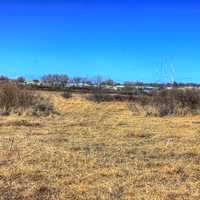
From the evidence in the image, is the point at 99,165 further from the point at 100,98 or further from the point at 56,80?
the point at 56,80

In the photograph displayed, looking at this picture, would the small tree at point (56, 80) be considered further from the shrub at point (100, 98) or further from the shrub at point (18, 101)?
the shrub at point (18, 101)

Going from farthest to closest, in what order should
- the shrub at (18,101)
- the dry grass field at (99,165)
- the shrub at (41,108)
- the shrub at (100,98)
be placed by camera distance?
the shrub at (100,98) → the shrub at (18,101) → the shrub at (41,108) → the dry grass field at (99,165)

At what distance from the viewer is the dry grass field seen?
7016 millimetres

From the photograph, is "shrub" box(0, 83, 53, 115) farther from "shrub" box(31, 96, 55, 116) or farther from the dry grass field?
the dry grass field

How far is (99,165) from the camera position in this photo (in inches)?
348

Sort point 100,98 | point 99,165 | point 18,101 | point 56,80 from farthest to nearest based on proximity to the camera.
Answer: point 56,80 → point 100,98 → point 18,101 → point 99,165

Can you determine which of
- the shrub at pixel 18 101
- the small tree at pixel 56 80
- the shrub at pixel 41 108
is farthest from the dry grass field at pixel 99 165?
the small tree at pixel 56 80

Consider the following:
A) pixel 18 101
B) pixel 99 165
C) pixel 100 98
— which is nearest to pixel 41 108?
pixel 18 101

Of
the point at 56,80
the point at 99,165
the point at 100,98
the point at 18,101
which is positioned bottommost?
the point at 99,165

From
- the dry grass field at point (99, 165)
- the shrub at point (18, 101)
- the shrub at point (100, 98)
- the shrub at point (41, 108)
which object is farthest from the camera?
the shrub at point (100, 98)

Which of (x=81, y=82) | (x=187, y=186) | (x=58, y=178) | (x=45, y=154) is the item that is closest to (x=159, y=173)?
(x=187, y=186)

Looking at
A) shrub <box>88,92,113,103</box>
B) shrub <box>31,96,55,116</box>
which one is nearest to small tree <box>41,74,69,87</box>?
shrub <box>88,92,113,103</box>

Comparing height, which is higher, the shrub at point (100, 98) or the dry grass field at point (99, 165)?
the shrub at point (100, 98)

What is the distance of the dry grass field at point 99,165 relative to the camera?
23.0 feet
